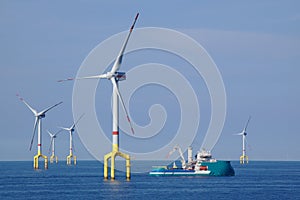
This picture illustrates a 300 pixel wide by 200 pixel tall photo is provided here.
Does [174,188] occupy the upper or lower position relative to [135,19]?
lower

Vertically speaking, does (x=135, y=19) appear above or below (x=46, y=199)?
above

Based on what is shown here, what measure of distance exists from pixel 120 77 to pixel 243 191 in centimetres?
4315

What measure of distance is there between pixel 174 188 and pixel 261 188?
78.6 ft

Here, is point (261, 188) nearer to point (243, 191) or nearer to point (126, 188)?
point (243, 191)

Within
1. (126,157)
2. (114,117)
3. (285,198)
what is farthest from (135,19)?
(285,198)

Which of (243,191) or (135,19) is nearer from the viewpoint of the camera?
(135,19)

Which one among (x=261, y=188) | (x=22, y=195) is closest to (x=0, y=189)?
(x=22, y=195)

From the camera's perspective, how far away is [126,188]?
18125cm

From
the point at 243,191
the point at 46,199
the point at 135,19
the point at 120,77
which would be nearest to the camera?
the point at 46,199

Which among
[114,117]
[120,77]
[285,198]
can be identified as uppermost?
[120,77]

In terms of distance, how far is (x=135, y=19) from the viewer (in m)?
165

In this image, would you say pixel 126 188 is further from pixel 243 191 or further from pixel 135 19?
pixel 135 19

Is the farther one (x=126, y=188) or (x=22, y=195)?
(x=126, y=188)

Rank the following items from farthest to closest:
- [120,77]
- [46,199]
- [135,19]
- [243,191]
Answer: [120,77], [243,191], [135,19], [46,199]
